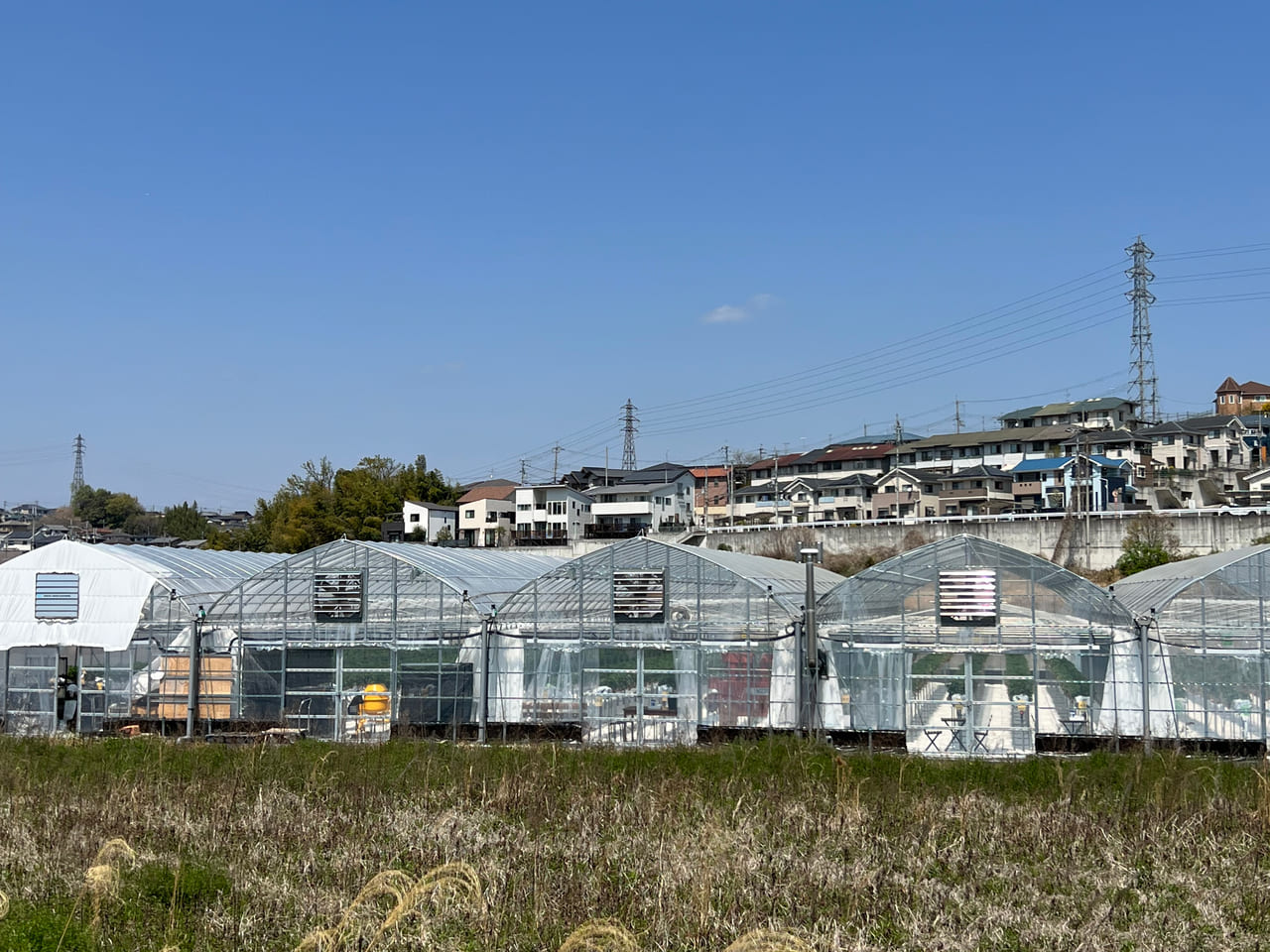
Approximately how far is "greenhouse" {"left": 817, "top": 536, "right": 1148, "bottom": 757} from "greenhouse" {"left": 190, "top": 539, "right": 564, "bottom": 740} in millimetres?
7156

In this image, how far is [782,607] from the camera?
75.8 ft

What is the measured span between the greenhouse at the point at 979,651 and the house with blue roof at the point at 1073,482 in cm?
4302

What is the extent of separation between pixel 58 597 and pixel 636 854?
20.6 m

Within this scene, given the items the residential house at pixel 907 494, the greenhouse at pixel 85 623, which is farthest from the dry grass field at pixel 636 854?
the residential house at pixel 907 494

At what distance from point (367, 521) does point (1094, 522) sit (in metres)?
41.4

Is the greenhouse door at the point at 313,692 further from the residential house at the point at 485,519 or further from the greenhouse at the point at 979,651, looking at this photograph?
the residential house at the point at 485,519

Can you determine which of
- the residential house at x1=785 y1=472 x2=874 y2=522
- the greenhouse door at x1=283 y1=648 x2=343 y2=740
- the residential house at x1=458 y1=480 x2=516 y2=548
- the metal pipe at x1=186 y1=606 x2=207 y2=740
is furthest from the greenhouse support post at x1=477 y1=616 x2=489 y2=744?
the residential house at x1=785 y1=472 x2=874 y2=522

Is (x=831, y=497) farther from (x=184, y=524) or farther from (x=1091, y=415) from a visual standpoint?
(x=184, y=524)

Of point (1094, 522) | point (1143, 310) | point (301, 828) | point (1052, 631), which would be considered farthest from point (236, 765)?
point (1143, 310)

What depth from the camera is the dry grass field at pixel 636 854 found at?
9797 mm

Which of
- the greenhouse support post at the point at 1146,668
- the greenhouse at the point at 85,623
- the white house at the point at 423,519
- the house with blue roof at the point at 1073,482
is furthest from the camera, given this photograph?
the white house at the point at 423,519

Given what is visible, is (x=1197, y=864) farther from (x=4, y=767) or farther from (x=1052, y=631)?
(x=4, y=767)

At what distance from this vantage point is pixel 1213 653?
70.8 ft

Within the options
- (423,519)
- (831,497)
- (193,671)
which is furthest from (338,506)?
(193,671)
